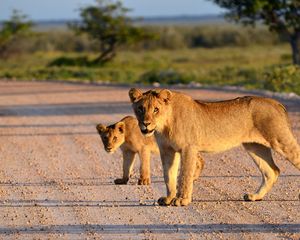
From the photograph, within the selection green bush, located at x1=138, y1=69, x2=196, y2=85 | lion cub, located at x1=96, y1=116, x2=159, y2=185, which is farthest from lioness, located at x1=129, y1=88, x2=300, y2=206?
green bush, located at x1=138, y1=69, x2=196, y2=85

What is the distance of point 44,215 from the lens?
973 cm

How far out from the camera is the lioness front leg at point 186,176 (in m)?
9.67

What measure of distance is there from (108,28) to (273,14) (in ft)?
62.3

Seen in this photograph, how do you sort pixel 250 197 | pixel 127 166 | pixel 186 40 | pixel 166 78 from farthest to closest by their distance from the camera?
pixel 186 40 < pixel 166 78 < pixel 127 166 < pixel 250 197

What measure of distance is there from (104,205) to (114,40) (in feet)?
156

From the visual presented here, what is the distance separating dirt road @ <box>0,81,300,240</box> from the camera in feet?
29.2

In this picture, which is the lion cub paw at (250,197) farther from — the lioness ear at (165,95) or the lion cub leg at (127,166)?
the lion cub leg at (127,166)

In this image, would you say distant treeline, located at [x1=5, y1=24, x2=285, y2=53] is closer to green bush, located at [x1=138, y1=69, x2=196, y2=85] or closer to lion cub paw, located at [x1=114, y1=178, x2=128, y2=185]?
green bush, located at [x1=138, y1=69, x2=196, y2=85]

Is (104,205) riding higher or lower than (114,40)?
higher

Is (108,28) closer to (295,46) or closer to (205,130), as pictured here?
(295,46)

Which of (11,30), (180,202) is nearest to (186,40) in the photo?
(11,30)

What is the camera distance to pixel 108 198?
10.6m

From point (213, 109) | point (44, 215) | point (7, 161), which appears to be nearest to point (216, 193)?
point (213, 109)

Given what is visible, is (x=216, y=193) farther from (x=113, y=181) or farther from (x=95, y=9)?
(x=95, y=9)
